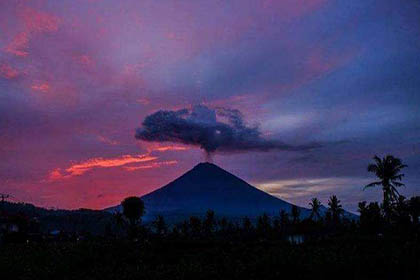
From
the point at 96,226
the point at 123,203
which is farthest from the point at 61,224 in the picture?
the point at 123,203

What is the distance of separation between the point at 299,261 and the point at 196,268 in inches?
189

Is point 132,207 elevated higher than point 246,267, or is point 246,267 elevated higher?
point 132,207

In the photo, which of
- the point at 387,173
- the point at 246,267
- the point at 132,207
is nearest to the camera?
the point at 246,267

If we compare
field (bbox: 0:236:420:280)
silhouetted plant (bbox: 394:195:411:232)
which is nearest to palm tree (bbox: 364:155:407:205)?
silhouetted plant (bbox: 394:195:411:232)

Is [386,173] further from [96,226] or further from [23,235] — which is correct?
[96,226]

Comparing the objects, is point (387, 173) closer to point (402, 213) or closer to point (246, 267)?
point (402, 213)

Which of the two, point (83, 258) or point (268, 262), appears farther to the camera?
point (83, 258)

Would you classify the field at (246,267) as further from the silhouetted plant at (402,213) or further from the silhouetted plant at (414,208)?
the silhouetted plant at (414,208)

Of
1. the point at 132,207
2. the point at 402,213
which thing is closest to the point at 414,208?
the point at 402,213

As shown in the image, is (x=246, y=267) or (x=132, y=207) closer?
(x=246, y=267)

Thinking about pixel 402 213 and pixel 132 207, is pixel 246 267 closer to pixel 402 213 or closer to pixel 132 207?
pixel 402 213

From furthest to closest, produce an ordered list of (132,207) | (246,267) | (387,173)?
(132,207)
(387,173)
(246,267)

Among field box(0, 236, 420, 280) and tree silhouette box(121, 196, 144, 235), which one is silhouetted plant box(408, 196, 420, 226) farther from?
tree silhouette box(121, 196, 144, 235)

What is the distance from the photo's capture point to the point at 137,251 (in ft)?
94.7
